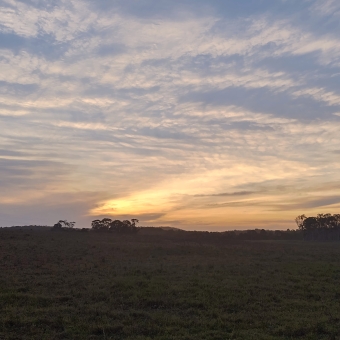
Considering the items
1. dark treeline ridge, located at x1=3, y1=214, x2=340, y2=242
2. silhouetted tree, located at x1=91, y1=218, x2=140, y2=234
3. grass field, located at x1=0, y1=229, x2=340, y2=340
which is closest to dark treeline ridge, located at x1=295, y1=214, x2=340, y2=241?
dark treeline ridge, located at x1=3, y1=214, x2=340, y2=242

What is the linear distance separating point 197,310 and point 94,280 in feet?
23.9

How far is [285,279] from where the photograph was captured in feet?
64.8

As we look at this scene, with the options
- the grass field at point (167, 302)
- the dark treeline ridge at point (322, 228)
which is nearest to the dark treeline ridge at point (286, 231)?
the dark treeline ridge at point (322, 228)

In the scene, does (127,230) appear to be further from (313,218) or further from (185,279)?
(185,279)

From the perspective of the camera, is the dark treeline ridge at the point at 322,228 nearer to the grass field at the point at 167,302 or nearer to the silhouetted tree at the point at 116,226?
the silhouetted tree at the point at 116,226

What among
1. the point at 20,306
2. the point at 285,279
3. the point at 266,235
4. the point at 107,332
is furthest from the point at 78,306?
the point at 266,235

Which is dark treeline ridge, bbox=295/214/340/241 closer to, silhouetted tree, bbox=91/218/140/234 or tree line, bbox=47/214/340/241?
tree line, bbox=47/214/340/241

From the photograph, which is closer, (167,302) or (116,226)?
(167,302)

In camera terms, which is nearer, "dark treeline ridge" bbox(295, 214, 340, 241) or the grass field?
the grass field

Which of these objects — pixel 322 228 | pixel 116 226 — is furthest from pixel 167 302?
pixel 322 228

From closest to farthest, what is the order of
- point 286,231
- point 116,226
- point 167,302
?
point 167,302 → point 116,226 → point 286,231

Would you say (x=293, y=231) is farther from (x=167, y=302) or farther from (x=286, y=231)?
(x=167, y=302)

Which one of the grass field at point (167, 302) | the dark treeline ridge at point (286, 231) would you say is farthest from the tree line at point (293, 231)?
the grass field at point (167, 302)

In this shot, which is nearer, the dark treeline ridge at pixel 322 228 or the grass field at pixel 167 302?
the grass field at pixel 167 302
